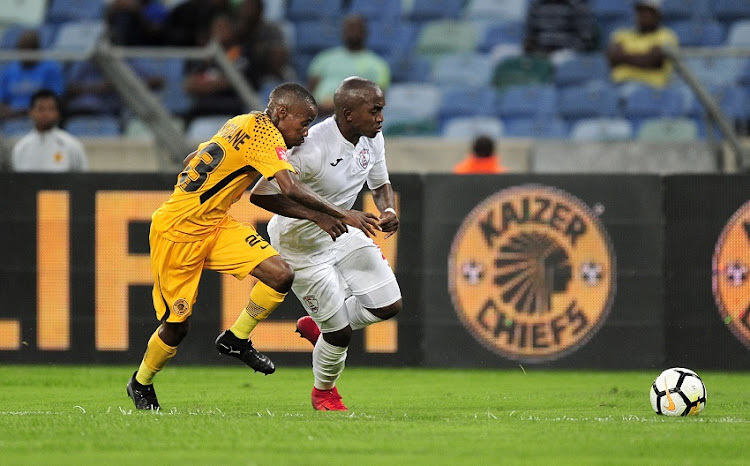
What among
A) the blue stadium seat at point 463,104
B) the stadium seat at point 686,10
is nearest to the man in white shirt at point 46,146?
the blue stadium seat at point 463,104

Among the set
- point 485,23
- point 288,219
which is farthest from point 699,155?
point 288,219

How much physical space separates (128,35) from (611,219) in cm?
706

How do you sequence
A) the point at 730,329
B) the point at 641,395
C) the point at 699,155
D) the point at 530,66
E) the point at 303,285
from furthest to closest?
the point at 530,66, the point at 699,155, the point at 730,329, the point at 641,395, the point at 303,285

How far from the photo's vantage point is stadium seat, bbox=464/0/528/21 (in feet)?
56.8

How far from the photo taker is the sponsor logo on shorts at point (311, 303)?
8.72 metres

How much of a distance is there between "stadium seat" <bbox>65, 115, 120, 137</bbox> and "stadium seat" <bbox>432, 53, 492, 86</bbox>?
4.16 meters

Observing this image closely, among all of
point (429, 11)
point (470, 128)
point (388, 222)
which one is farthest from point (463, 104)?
point (388, 222)

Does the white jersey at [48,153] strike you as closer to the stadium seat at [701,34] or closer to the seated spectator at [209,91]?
the seated spectator at [209,91]

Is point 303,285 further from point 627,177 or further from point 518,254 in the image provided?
point 627,177

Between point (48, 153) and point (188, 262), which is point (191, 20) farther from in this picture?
point (188, 262)

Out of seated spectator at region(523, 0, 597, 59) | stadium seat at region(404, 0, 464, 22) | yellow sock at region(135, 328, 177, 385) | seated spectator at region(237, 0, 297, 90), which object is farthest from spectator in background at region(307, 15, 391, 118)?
yellow sock at region(135, 328, 177, 385)

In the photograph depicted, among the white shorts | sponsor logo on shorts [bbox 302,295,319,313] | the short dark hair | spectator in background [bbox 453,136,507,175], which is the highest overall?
the short dark hair

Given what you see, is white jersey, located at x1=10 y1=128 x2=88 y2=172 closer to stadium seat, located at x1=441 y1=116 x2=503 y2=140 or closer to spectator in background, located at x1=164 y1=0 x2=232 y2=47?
spectator in background, located at x1=164 y1=0 x2=232 y2=47

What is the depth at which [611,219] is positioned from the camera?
1246 centimetres
